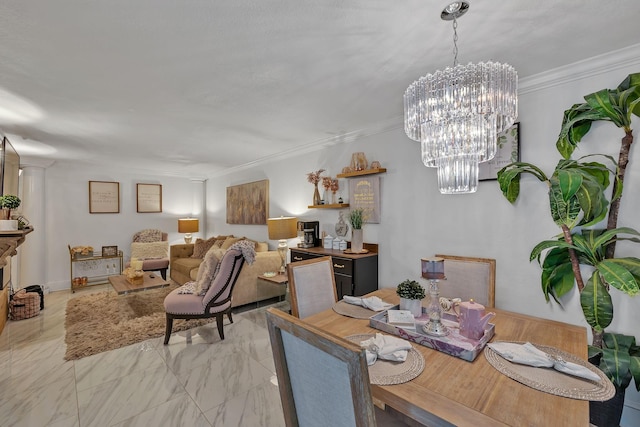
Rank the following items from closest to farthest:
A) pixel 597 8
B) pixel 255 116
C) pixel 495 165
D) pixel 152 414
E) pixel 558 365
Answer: pixel 558 365
pixel 597 8
pixel 152 414
pixel 495 165
pixel 255 116

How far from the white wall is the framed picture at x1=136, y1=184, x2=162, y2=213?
14.8ft

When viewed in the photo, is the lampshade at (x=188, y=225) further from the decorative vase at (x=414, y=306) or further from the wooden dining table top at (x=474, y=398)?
the wooden dining table top at (x=474, y=398)

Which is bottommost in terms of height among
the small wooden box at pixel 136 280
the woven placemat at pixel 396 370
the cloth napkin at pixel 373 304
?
the small wooden box at pixel 136 280

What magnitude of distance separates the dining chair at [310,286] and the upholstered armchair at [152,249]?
441 cm

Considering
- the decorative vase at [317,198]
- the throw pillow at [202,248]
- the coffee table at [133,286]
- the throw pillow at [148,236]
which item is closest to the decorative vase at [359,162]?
Result: the decorative vase at [317,198]

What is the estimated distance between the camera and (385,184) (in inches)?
128

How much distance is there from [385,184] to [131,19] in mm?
2569

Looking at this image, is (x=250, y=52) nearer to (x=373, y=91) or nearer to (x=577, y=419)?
(x=373, y=91)

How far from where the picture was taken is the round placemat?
165 cm

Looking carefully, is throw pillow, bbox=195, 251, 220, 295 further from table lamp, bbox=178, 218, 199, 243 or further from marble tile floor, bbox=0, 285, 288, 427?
table lamp, bbox=178, 218, 199, 243

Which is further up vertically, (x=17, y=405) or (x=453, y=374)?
(x=453, y=374)

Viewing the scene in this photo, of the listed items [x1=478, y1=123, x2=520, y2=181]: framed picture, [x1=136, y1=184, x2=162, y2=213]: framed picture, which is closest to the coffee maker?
[x1=478, y1=123, x2=520, y2=181]: framed picture

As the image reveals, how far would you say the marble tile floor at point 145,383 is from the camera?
6.10 feet

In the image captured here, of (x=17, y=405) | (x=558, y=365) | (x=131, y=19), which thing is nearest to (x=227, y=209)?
(x=17, y=405)
